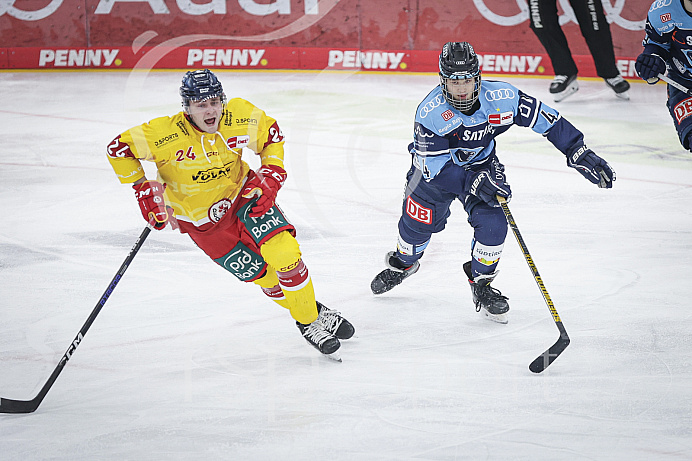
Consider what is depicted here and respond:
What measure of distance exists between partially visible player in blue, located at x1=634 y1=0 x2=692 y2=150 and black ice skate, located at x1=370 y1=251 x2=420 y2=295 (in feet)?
6.46

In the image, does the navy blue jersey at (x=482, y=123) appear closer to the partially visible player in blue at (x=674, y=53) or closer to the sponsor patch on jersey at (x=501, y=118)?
the sponsor patch on jersey at (x=501, y=118)

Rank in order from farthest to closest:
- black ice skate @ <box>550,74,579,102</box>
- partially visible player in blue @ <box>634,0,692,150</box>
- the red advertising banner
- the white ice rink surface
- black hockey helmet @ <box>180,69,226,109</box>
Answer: the red advertising banner
black ice skate @ <box>550,74,579,102</box>
partially visible player in blue @ <box>634,0,692,150</box>
black hockey helmet @ <box>180,69,226,109</box>
the white ice rink surface

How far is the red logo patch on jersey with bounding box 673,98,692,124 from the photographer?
5.01 m

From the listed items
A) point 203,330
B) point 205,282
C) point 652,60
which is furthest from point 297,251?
point 652,60

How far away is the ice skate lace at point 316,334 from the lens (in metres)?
3.58

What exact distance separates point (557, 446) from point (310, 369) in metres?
1.12

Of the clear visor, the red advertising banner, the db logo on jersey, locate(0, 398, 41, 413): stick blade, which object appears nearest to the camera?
locate(0, 398, 41, 413): stick blade

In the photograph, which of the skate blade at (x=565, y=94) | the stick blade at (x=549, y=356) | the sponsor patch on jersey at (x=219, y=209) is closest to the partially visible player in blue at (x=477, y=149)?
the stick blade at (x=549, y=356)

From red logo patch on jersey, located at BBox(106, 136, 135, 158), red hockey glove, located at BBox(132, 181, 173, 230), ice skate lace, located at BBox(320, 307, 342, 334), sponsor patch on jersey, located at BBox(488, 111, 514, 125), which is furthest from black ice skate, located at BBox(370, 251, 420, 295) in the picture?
red logo patch on jersey, located at BBox(106, 136, 135, 158)

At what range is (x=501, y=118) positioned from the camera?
12.4 feet

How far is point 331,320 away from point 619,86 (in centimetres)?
646

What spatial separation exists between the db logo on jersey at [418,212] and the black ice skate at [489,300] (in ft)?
1.24

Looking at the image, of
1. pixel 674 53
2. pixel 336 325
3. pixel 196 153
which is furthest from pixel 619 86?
pixel 196 153

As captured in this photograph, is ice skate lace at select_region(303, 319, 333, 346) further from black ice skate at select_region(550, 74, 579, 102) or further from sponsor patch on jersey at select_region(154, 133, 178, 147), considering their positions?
black ice skate at select_region(550, 74, 579, 102)
